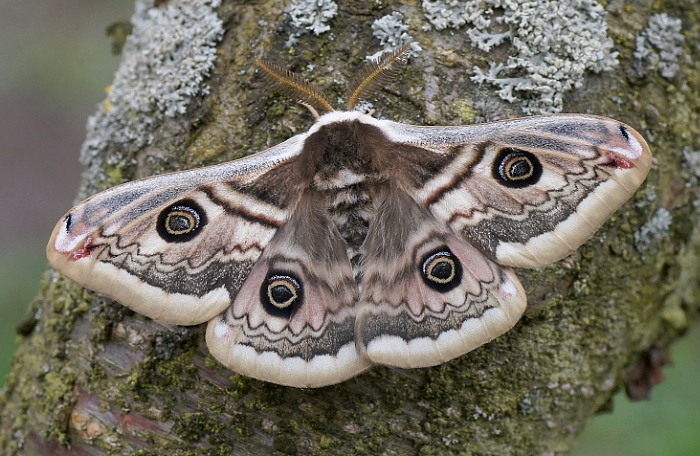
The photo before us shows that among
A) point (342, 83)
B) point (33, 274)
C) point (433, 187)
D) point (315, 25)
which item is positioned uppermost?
point (315, 25)

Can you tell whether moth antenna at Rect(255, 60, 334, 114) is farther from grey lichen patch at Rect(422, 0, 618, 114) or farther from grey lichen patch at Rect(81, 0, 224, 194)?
grey lichen patch at Rect(422, 0, 618, 114)

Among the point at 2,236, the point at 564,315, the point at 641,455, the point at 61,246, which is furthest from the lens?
the point at 2,236

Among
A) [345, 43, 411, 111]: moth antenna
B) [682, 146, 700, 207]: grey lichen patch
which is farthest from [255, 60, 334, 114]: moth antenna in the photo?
[682, 146, 700, 207]: grey lichen patch

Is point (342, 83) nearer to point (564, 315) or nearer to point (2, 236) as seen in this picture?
point (564, 315)

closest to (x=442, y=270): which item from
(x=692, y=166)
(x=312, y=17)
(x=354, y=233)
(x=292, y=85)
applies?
(x=354, y=233)

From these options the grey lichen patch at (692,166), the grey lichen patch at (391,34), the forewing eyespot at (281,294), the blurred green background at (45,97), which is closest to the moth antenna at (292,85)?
the grey lichen patch at (391,34)

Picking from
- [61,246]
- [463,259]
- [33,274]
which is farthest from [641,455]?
[33,274]

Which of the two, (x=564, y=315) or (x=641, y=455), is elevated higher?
(x=564, y=315)
